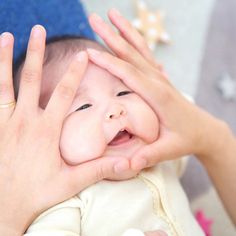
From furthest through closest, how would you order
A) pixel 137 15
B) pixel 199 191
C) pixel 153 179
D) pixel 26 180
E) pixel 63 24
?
1. pixel 137 15
2. pixel 199 191
3. pixel 63 24
4. pixel 153 179
5. pixel 26 180

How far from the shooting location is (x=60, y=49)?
92 cm

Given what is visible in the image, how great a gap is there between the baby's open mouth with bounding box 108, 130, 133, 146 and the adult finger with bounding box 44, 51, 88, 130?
0.10 meters

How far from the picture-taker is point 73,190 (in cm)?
82

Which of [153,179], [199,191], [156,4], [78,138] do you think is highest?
[156,4]

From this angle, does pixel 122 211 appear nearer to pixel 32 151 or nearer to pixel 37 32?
pixel 32 151

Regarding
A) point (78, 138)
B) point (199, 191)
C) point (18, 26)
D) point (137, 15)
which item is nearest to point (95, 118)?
point (78, 138)

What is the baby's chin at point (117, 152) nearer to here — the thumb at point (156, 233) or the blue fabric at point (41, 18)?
the thumb at point (156, 233)

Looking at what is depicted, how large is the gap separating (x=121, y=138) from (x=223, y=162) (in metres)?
0.30

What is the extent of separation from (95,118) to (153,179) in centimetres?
Result: 18

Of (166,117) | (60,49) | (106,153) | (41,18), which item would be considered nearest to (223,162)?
(166,117)

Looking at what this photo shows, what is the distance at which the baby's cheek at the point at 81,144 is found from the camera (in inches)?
31.9

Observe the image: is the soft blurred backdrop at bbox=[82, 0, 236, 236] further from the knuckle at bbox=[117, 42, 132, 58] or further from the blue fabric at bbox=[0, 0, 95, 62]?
the knuckle at bbox=[117, 42, 132, 58]

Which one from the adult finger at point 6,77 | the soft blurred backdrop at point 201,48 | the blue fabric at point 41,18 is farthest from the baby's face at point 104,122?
the soft blurred backdrop at point 201,48

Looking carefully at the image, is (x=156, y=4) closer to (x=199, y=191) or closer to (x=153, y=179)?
(x=199, y=191)
